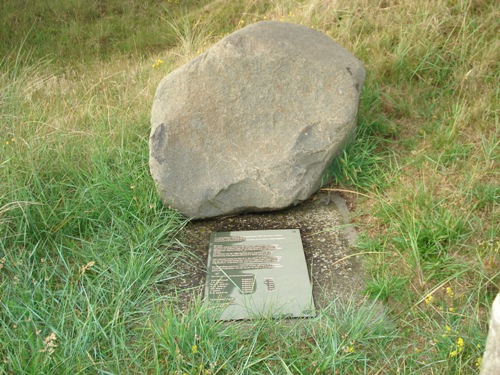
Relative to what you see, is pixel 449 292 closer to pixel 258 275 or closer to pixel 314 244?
pixel 314 244

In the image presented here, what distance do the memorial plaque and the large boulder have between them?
0.31m

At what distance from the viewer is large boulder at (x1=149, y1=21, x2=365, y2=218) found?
353 centimetres

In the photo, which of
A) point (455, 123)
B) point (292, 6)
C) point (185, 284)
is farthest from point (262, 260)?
point (292, 6)

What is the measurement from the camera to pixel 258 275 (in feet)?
9.99

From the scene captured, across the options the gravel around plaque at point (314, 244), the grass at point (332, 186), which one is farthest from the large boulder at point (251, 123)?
the grass at point (332, 186)

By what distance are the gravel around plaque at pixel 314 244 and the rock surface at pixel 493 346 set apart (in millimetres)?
931

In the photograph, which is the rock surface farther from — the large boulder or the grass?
the large boulder

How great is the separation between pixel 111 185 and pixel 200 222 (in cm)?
60

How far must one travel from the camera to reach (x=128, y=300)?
283 cm

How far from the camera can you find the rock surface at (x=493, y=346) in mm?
1912

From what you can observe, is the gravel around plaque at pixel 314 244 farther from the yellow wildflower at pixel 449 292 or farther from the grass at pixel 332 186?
the yellow wildflower at pixel 449 292

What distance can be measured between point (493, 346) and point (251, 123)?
2.11 metres

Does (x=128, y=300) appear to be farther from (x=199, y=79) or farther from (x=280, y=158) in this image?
(x=199, y=79)

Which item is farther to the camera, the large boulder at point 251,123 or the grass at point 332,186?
the large boulder at point 251,123
